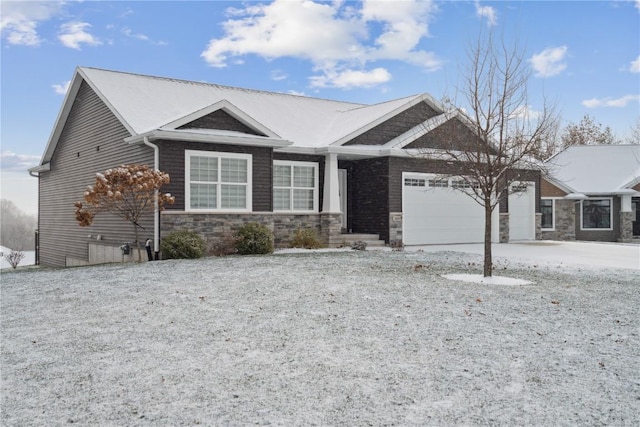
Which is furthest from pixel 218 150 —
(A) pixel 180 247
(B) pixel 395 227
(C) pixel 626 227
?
(C) pixel 626 227

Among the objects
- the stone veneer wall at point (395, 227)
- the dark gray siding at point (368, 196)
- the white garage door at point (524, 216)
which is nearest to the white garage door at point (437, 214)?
the stone veneer wall at point (395, 227)

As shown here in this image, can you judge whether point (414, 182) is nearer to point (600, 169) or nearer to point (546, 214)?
point (546, 214)

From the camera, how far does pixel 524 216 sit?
72.7 ft

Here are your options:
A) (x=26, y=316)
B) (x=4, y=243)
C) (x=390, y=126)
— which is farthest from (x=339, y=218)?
(x=4, y=243)

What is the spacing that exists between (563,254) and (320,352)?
1251 centimetres

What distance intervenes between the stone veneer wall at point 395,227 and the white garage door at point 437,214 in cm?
22

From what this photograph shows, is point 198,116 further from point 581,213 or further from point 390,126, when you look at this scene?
point 581,213

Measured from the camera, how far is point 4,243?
5297 centimetres

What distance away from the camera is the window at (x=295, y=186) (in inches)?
683

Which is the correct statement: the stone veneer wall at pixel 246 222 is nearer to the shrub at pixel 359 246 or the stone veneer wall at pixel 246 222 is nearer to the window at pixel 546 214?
the shrub at pixel 359 246

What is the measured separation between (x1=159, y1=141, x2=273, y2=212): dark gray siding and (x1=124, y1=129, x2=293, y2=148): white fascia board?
0.21 m

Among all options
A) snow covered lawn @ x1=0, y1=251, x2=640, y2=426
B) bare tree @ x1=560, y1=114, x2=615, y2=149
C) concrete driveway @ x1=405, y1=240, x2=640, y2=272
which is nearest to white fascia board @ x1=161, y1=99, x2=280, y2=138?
snow covered lawn @ x1=0, y1=251, x2=640, y2=426

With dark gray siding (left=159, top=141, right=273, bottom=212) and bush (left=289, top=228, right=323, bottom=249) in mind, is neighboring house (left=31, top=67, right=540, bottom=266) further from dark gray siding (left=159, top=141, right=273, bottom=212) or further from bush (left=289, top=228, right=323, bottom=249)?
bush (left=289, top=228, right=323, bottom=249)

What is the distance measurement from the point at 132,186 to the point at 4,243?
47070 millimetres
